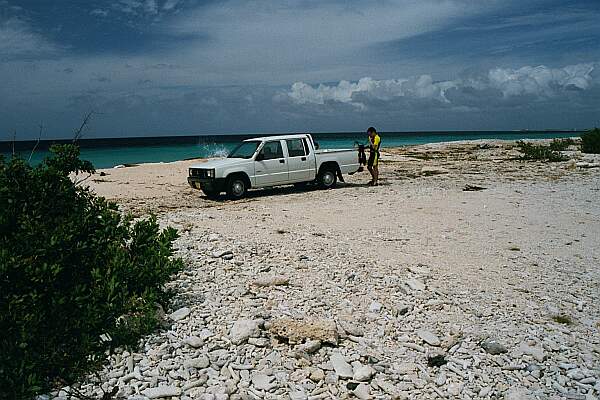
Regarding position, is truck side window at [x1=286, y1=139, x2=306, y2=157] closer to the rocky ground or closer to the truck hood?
the truck hood

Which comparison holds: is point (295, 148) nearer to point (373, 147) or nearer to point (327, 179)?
point (327, 179)

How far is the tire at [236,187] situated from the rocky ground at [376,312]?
3.74 metres

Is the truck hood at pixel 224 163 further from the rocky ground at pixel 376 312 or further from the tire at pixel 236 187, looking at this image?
the rocky ground at pixel 376 312

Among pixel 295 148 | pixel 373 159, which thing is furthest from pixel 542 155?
pixel 295 148

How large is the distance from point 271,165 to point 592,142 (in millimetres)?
25645

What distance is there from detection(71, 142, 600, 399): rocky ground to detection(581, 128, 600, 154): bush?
80.5 ft

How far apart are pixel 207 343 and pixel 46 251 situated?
1766 mm

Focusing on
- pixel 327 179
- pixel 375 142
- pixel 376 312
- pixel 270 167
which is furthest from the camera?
pixel 327 179

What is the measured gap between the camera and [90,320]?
15.0 feet

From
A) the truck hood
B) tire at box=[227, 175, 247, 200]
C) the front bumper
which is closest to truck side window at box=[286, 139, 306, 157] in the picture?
the truck hood

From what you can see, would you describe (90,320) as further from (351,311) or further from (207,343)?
(351,311)

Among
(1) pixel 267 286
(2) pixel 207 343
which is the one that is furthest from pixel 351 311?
(2) pixel 207 343

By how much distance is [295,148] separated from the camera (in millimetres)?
16672

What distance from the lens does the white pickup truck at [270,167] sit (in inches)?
604
